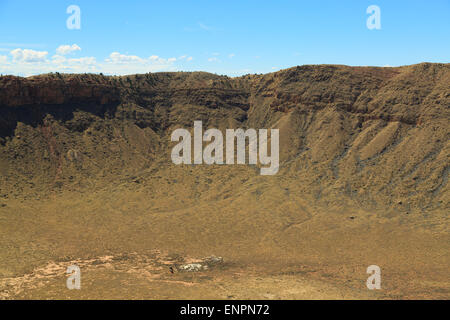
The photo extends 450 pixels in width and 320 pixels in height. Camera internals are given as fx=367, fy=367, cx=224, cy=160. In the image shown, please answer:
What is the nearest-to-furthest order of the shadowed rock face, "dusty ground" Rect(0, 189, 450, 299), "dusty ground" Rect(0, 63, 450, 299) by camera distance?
"dusty ground" Rect(0, 189, 450, 299) < "dusty ground" Rect(0, 63, 450, 299) < the shadowed rock face

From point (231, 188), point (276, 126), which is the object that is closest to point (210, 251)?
point (231, 188)

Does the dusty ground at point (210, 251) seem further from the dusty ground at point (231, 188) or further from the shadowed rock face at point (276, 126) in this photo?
the shadowed rock face at point (276, 126)

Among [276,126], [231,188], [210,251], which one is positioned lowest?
[210,251]

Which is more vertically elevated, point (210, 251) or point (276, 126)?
point (276, 126)

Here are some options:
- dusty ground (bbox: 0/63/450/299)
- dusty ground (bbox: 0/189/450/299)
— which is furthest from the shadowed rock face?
dusty ground (bbox: 0/189/450/299)

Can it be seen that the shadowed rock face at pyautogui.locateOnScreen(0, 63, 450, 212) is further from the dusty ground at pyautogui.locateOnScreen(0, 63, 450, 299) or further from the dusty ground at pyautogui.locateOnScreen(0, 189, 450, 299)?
the dusty ground at pyautogui.locateOnScreen(0, 189, 450, 299)

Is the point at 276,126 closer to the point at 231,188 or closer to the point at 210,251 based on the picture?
the point at 231,188

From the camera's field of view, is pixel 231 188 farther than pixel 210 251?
Yes

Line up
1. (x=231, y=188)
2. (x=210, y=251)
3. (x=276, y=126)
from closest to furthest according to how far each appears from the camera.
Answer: (x=210, y=251), (x=231, y=188), (x=276, y=126)
